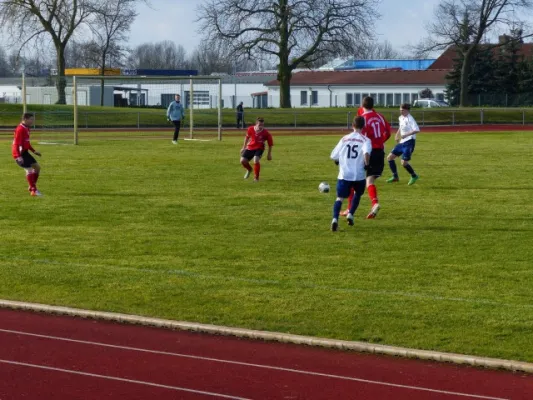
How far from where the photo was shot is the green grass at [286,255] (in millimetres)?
9391

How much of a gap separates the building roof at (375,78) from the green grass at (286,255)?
60.9 m

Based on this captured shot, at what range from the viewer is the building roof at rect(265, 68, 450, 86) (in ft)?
274

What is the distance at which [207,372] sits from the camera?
776 centimetres

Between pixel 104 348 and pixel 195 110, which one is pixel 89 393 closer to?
pixel 104 348

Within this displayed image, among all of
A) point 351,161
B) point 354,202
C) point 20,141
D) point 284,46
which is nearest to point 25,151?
point 20,141

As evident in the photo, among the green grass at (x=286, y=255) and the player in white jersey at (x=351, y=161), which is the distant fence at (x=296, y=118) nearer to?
the green grass at (x=286, y=255)

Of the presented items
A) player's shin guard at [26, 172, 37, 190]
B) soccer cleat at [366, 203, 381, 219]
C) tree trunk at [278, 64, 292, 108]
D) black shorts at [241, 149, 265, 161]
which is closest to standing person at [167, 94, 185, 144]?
black shorts at [241, 149, 265, 161]

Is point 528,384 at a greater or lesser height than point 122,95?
lesser

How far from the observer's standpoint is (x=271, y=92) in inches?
3447

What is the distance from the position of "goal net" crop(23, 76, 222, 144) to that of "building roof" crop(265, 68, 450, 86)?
891 inches

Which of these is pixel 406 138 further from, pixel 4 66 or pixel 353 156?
pixel 4 66

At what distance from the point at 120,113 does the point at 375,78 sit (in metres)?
36.5

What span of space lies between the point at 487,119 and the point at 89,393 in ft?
170

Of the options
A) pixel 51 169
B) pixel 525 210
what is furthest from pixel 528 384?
pixel 51 169
